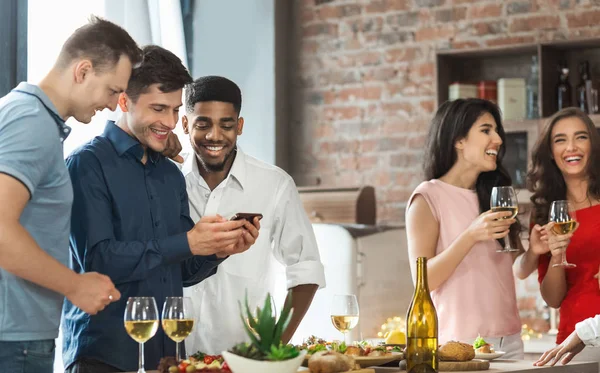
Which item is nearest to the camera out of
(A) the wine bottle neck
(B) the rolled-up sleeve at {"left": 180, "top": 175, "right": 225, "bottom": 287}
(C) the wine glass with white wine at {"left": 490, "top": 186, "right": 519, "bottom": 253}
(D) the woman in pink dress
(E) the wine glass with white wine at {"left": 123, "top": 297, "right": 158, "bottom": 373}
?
(E) the wine glass with white wine at {"left": 123, "top": 297, "right": 158, "bottom": 373}

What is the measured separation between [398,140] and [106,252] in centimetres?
304

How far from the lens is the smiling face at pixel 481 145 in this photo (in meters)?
2.99

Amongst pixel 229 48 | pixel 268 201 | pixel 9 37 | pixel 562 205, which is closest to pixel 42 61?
pixel 9 37

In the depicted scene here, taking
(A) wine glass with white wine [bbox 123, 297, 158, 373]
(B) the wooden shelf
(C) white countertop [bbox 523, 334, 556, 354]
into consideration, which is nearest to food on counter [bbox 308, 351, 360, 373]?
(A) wine glass with white wine [bbox 123, 297, 158, 373]

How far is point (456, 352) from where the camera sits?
7.42 feet

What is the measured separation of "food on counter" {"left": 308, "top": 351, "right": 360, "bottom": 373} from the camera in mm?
1990

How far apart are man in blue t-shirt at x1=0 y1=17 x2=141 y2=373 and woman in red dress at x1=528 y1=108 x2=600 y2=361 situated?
5.05ft

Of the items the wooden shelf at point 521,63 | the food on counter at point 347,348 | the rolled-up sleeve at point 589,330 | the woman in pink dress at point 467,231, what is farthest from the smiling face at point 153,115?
the wooden shelf at point 521,63

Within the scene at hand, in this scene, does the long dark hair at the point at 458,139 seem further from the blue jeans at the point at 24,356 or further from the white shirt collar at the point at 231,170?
the blue jeans at the point at 24,356

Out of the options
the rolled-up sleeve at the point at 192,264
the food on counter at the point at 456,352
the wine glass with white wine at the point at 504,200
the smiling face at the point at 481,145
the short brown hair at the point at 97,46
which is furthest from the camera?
the smiling face at the point at 481,145

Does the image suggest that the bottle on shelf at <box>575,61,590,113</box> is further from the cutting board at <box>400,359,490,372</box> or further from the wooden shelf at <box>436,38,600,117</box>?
the cutting board at <box>400,359,490,372</box>

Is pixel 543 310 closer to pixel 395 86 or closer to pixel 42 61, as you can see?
pixel 395 86

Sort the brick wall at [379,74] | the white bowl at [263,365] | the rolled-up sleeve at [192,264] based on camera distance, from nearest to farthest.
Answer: the white bowl at [263,365]
the rolled-up sleeve at [192,264]
the brick wall at [379,74]

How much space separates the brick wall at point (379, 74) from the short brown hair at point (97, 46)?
3002mm
